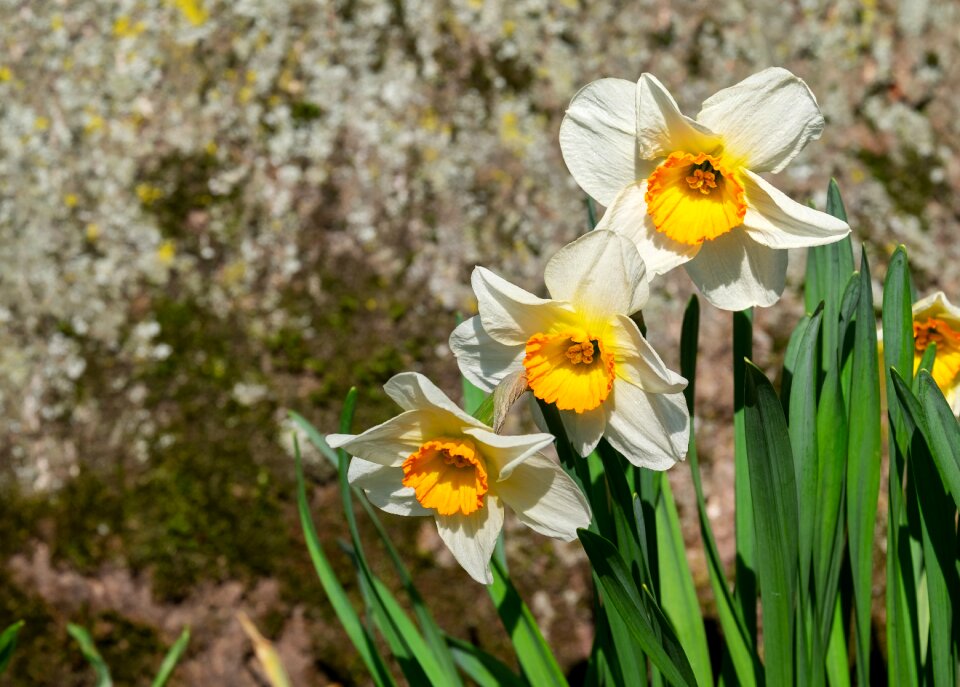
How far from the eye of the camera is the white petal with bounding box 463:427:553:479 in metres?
0.69

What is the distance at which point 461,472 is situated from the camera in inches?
30.3

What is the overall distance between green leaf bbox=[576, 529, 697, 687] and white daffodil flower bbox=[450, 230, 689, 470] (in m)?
0.09

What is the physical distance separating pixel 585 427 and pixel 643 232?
19cm

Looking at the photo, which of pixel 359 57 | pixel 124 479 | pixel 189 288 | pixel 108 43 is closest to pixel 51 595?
pixel 124 479

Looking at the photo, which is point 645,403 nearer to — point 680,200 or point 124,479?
point 680,200

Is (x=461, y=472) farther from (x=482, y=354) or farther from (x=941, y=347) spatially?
(x=941, y=347)

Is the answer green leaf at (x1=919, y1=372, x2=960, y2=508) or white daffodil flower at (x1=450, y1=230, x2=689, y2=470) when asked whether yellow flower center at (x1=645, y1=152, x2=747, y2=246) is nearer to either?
white daffodil flower at (x1=450, y1=230, x2=689, y2=470)

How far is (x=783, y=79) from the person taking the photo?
2.40 feet

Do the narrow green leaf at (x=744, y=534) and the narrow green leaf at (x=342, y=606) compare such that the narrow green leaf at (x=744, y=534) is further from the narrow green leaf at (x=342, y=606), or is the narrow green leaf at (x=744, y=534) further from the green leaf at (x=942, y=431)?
the narrow green leaf at (x=342, y=606)

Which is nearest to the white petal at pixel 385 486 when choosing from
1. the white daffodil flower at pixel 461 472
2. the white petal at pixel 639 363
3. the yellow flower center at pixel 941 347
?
the white daffodil flower at pixel 461 472

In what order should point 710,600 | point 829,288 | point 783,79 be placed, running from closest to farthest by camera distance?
point 783,79, point 829,288, point 710,600

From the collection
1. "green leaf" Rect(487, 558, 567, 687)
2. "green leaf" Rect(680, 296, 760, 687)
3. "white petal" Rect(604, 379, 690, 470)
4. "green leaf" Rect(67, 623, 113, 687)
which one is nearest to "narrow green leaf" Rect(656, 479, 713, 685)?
"green leaf" Rect(680, 296, 760, 687)

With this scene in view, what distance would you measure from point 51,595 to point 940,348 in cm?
143

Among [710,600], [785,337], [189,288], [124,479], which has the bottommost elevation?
[710,600]
